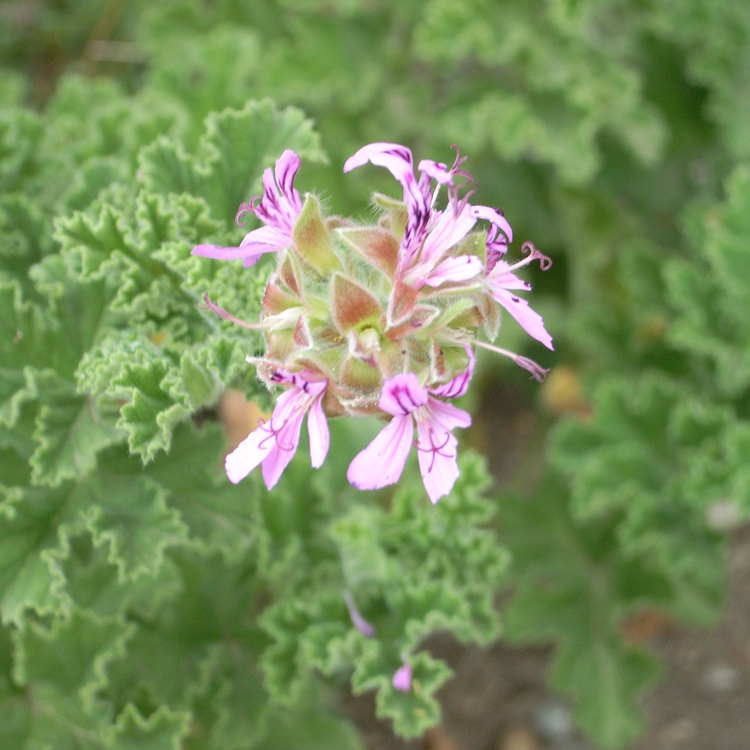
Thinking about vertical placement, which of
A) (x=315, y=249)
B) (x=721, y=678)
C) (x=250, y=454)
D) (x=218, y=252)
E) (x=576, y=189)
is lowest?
(x=721, y=678)

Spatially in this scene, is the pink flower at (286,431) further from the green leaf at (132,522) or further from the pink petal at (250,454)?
the green leaf at (132,522)

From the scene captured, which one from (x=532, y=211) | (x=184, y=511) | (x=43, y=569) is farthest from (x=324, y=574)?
(x=532, y=211)

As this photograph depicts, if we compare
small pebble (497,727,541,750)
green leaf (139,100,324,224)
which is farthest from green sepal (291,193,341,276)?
small pebble (497,727,541,750)

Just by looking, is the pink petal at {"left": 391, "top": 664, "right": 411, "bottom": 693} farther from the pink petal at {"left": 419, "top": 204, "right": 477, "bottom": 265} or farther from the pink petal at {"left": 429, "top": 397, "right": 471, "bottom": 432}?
the pink petal at {"left": 419, "top": 204, "right": 477, "bottom": 265}

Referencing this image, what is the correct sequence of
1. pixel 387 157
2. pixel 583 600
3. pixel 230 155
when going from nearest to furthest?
Result: pixel 387 157 → pixel 230 155 → pixel 583 600

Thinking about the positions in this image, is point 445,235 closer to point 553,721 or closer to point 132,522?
point 132,522

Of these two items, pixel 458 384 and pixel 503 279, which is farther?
pixel 503 279

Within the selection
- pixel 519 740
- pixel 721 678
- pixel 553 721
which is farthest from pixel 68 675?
pixel 721 678

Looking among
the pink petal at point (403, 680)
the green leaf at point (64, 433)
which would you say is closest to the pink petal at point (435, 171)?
the green leaf at point (64, 433)
